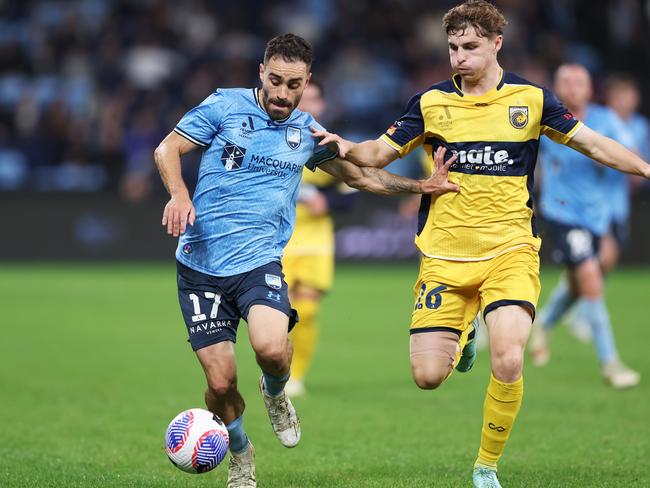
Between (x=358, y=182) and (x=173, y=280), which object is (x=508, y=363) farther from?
(x=173, y=280)

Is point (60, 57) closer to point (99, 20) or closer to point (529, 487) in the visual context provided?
point (99, 20)

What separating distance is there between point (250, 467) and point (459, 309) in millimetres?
1498

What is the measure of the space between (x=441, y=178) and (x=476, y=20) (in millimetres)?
921

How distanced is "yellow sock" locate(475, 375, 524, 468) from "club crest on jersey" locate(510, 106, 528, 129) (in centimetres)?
146

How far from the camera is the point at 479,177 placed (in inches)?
263

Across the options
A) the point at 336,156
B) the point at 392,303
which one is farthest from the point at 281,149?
the point at 392,303

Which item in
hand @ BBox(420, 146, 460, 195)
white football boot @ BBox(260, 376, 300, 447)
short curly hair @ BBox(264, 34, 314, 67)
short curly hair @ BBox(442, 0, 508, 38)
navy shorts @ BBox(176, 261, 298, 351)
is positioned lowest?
white football boot @ BBox(260, 376, 300, 447)

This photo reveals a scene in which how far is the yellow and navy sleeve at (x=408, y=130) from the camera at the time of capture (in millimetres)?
6875

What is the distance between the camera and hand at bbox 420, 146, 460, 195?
6.70 metres

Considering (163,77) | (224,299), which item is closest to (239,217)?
(224,299)

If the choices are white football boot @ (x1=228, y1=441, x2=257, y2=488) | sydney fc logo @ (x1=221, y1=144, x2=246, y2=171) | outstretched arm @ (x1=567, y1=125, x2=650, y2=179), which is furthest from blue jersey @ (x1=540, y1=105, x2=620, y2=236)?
white football boot @ (x1=228, y1=441, x2=257, y2=488)

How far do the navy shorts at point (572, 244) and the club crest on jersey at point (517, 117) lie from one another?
4.35 m

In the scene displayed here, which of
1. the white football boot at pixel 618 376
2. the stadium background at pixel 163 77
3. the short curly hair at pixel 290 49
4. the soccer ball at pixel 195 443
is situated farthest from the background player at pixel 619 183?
the stadium background at pixel 163 77

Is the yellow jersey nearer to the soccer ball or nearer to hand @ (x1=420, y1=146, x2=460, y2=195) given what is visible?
hand @ (x1=420, y1=146, x2=460, y2=195)
